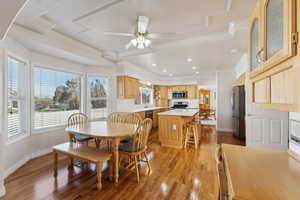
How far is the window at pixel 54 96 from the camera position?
318cm

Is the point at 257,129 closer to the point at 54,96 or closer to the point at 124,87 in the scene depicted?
the point at 124,87

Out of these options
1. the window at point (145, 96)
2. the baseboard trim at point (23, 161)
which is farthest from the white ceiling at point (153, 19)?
the window at point (145, 96)

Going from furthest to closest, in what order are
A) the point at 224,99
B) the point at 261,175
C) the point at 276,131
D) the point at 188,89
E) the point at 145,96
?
1. the point at 188,89
2. the point at 145,96
3. the point at 224,99
4. the point at 276,131
5. the point at 261,175

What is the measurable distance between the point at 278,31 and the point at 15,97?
3901 mm

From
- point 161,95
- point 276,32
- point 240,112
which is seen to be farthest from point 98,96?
point 240,112

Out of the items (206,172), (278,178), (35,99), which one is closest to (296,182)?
(278,178)

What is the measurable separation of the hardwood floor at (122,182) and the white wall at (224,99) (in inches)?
121

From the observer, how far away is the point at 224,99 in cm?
547

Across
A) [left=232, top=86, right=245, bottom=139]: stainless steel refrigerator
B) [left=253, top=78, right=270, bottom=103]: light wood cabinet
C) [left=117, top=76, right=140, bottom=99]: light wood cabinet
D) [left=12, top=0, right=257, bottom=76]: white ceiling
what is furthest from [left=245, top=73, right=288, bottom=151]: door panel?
[left=117, top=76, right=140, bottom=99]: light wood cabinet

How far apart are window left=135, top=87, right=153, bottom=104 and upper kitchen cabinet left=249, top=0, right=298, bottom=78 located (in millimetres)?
5479

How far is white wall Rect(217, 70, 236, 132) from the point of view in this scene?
5.41 metres

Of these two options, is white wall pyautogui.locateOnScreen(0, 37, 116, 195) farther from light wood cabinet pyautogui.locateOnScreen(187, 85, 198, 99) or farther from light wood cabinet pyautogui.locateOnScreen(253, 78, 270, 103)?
light wood cabinet pyautogui.locateOnScreen(187, 85, 198, 99)

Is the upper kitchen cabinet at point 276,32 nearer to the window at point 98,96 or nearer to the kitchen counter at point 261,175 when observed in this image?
the kitchen counter at point 261,175

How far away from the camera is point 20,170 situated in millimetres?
2480
